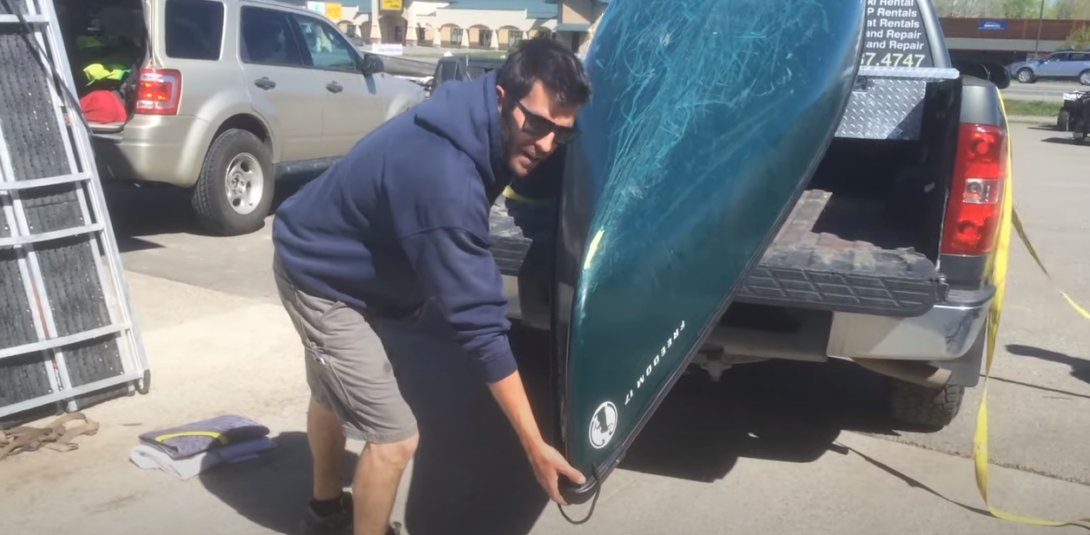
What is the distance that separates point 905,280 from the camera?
12.2 ft

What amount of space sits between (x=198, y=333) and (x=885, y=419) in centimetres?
347

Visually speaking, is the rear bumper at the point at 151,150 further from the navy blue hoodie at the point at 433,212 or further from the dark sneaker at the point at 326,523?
the navy blue hoodie at the point at 433,212

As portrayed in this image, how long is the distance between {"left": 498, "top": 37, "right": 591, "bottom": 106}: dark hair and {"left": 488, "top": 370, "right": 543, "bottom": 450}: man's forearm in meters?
0.70

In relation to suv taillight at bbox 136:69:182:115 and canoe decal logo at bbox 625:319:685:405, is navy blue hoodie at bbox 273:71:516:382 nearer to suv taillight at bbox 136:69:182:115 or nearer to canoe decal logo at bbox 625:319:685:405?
canoe decal logo at bbox 625:319:685:405

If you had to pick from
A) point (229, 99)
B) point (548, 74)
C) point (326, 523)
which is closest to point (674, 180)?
point (548, 74)

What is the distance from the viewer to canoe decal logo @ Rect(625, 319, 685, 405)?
131 inches

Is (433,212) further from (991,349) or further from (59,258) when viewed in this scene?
(991,349)

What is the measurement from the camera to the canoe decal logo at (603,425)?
124 inches

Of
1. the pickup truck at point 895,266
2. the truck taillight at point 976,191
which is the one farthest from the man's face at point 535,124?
the truck taillight at point 976,191

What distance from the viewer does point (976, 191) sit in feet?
12.9

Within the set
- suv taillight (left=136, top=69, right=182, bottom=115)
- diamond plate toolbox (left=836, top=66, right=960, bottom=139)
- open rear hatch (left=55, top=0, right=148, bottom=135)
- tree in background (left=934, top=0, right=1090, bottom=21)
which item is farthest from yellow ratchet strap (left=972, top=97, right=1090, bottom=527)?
tree in background (left=934, top=0, right=1090, bottom=21)

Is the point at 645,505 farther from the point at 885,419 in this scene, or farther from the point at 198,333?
the point at 198,333

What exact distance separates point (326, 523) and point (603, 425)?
1.03 meters

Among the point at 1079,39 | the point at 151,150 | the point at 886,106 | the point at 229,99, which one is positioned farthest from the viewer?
the point at 1079,39
